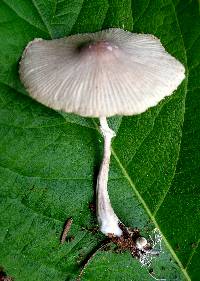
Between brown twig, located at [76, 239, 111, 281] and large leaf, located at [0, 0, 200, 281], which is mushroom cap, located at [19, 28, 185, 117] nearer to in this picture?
large leaf, located at [0, 0, 200, 281]

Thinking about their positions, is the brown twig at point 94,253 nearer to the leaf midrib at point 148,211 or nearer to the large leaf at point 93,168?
the large leaf at point 93,168

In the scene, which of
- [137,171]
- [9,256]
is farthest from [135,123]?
[9,256]

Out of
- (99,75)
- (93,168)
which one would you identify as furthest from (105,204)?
(99,75)

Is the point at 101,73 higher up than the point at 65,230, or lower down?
higher up

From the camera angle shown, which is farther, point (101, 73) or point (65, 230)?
point (65, 230)

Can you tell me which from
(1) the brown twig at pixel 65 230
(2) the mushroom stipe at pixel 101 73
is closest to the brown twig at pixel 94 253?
(1) the brown twig at pixel 65 230

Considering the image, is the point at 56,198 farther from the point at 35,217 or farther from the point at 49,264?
the point at 49,264

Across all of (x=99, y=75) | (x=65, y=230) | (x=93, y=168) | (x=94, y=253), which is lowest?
(x=94, y=253)

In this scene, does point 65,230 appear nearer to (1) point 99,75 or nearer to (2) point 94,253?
(2) point 94,253
